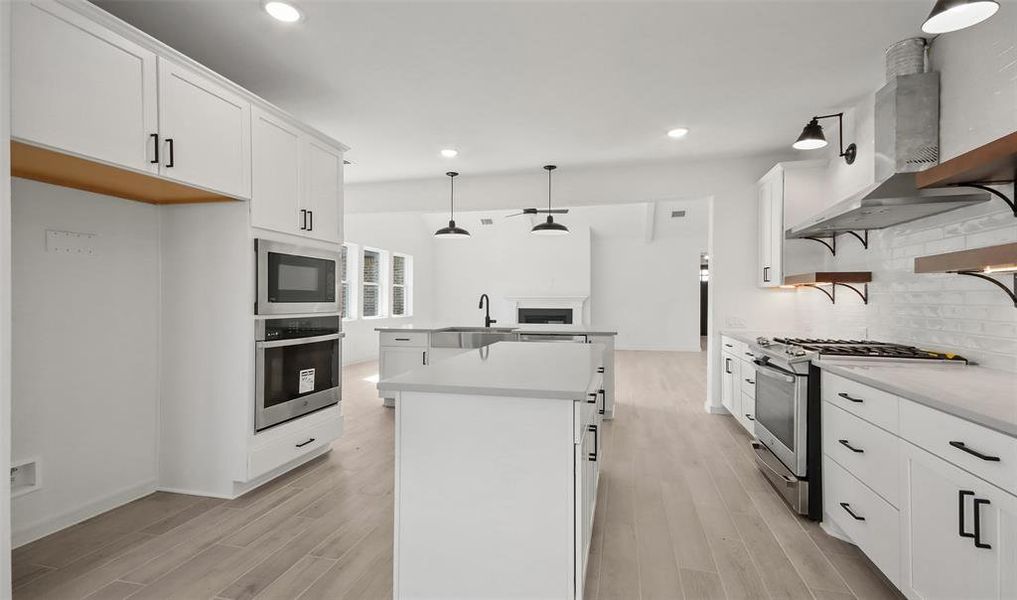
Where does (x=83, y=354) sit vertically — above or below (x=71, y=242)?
below

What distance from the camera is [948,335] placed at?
2402 mm

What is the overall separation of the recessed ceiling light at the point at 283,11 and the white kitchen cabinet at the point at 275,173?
1.99ft

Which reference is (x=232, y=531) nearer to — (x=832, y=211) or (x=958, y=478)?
(x=958, y=478)

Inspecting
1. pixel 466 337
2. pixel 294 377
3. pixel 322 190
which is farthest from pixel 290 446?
pixel 466 337

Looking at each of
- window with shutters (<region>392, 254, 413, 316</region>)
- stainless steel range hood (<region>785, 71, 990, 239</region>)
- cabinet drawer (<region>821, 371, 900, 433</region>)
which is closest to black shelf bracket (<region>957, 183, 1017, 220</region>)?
stainless steel range hood (<region>785, 71, 990, 239</region>)

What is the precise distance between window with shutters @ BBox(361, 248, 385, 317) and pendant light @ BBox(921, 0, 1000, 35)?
25.8ft

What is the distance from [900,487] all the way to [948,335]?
110 cm

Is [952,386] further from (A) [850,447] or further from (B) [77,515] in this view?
(B) [77,515]

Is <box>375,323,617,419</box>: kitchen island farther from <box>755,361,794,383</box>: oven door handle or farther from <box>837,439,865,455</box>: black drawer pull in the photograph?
<box>837,439,865,455</box>: black drawer pull

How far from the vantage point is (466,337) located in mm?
5035

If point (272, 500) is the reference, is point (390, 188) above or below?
above

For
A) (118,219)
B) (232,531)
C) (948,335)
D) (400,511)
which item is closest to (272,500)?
(232,531)

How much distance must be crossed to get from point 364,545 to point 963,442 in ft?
7.39

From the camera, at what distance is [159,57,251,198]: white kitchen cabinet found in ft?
7.28
